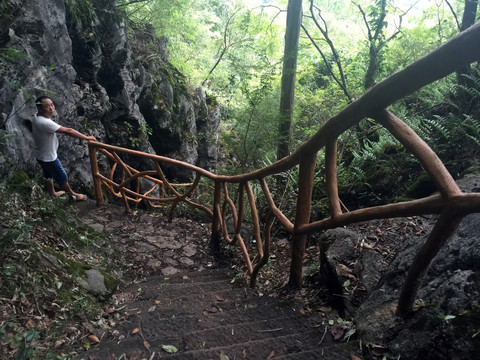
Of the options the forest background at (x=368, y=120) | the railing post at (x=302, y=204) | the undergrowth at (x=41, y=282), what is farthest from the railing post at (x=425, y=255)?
the forest background at (x=368, y=120)

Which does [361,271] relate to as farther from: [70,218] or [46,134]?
[46,134]

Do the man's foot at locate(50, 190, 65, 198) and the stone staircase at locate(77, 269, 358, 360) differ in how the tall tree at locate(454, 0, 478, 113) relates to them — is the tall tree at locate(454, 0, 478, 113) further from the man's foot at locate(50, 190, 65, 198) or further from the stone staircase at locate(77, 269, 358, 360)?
the man's foot at locate(50, 190, 65, 198)

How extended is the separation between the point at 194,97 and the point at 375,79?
6.13 m

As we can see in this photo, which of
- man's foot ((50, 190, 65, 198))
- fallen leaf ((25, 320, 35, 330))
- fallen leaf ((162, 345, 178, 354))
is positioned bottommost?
man's foot ((50, 190, 65, 198))

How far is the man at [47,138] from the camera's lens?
4316 mm

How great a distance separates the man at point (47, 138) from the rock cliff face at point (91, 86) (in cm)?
14

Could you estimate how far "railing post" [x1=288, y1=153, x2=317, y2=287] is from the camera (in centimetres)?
223

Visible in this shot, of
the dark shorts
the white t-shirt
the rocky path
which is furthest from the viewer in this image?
the dark shorts

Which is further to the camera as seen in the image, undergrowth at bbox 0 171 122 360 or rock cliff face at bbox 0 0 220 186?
rock cliff face at bbox 0 0 220 186

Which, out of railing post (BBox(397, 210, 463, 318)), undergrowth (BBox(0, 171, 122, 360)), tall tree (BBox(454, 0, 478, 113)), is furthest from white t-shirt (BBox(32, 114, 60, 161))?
tall tree (BBox(454, 0, 478, 113))

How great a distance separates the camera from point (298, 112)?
21.7ft

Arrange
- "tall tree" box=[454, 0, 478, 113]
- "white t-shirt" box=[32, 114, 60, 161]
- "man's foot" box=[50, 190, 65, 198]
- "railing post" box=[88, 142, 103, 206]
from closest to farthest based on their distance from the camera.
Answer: "tall tree" box=[454, 0, 478, 113], "white t-shirt" box=[32, 114, 60, 161], "man's foot" box=[50, 190, 65, 198], "railing post" box=[88, 142, 103, 206]

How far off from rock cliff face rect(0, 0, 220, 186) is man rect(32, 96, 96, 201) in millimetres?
144

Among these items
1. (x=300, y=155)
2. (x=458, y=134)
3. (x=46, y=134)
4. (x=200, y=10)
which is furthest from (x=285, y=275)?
(x=200, y=10)
